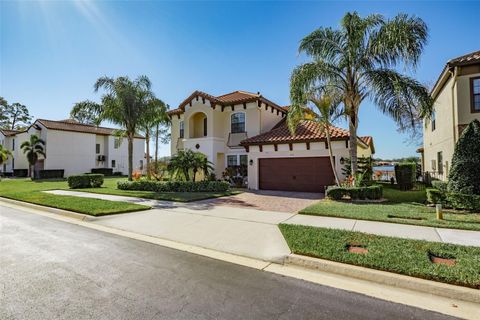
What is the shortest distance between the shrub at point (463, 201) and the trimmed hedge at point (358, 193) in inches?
107

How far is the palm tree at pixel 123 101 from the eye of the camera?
18.0 m

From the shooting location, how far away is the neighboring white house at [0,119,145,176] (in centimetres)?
3250

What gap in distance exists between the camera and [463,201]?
29.7 ft

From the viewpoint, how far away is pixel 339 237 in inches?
238

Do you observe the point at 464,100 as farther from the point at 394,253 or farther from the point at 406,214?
the point at 394,253

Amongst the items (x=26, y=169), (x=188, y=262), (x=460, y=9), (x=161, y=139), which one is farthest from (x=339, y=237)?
(x=26, y=169)

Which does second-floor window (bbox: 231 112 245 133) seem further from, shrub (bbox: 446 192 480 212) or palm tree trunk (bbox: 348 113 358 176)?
shrub (bbox: 446 192 480 212)

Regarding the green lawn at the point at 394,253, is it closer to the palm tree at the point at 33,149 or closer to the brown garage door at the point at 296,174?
the brown garage door at the point at 296,174

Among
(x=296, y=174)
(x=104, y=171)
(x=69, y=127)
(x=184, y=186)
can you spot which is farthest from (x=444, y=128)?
(x=69, y=127)

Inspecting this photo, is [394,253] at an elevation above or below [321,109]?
below

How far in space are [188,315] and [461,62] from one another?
15652 millimetres

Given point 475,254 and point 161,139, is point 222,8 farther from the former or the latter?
point 161,139

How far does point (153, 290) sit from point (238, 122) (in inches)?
692

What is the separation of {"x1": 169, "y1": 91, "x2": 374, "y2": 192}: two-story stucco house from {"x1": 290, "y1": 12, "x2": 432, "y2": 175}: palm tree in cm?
307
